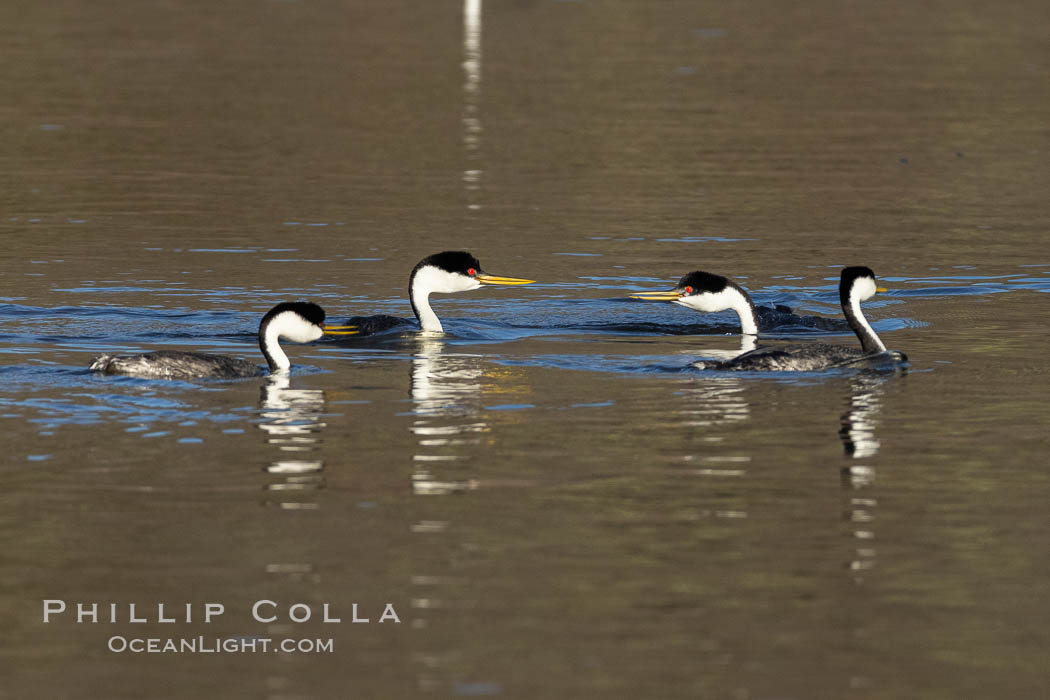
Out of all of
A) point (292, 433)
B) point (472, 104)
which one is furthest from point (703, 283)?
point (472, 104)

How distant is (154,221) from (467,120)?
12602mm

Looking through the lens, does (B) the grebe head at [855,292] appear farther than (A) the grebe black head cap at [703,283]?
No

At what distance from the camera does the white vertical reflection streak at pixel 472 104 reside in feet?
98.3

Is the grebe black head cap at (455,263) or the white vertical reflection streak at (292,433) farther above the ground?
the grebe black head cap at (455,263)

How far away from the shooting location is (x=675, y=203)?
2775cm

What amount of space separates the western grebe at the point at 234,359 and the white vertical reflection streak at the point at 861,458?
446cm

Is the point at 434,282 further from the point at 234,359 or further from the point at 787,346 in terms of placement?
the point at 787,346

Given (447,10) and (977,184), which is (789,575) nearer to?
(977,184)

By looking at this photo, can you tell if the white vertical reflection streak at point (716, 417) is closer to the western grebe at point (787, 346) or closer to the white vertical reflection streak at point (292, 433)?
the western grebe at point (787, 346)

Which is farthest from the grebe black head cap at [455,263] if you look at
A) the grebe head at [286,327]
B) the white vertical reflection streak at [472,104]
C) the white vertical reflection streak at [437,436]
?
the white vertical reflection streak at [472,104]

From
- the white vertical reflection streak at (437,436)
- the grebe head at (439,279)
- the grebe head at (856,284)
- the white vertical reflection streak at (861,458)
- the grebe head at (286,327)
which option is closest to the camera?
the white vertical reflection streak at (437,436)

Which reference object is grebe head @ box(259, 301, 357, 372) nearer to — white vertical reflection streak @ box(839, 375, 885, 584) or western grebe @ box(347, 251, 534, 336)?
western grebe @ box(347, 251, 534, 336)

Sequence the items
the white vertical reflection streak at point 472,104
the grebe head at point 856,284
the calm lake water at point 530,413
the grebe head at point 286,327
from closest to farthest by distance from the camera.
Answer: the calm lake water at point 530,413 < the grebe head at point 286,327 < the grebe head at point 856,284 < the white vertical reflection streak at point 472,104

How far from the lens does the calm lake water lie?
8977 mm
